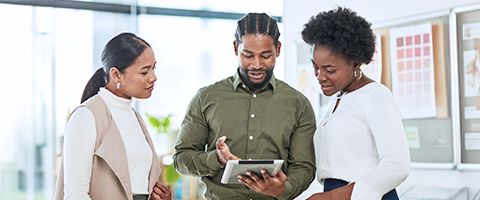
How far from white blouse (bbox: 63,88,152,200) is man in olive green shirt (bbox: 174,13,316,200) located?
21 centimetres

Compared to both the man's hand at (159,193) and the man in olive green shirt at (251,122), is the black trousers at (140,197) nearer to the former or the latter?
the man's hand at (159,193)

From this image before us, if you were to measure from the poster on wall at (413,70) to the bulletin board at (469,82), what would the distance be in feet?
0.58

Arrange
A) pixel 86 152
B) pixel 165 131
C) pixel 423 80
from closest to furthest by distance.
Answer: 1. pixel 86 152
2. pixel 423 80
3. pixel 165 131

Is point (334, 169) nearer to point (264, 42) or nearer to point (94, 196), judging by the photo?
point (264, 42)

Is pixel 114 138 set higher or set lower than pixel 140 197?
higher

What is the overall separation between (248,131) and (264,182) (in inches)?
10.1

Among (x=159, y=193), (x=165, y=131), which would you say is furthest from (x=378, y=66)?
(x=165, y=131)

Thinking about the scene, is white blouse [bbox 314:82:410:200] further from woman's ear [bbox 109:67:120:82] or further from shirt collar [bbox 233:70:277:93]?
woman's ear [bbox 109:67:120:82]

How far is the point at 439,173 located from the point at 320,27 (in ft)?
5.18

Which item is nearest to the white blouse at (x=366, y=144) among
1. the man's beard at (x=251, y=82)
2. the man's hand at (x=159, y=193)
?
the man's beard at (x=251, y=82)

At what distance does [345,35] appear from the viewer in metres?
2.30

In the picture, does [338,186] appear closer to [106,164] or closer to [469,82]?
[106,164]

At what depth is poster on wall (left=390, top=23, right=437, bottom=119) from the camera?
3.69 metres

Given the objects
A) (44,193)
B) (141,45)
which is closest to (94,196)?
(141,45)
